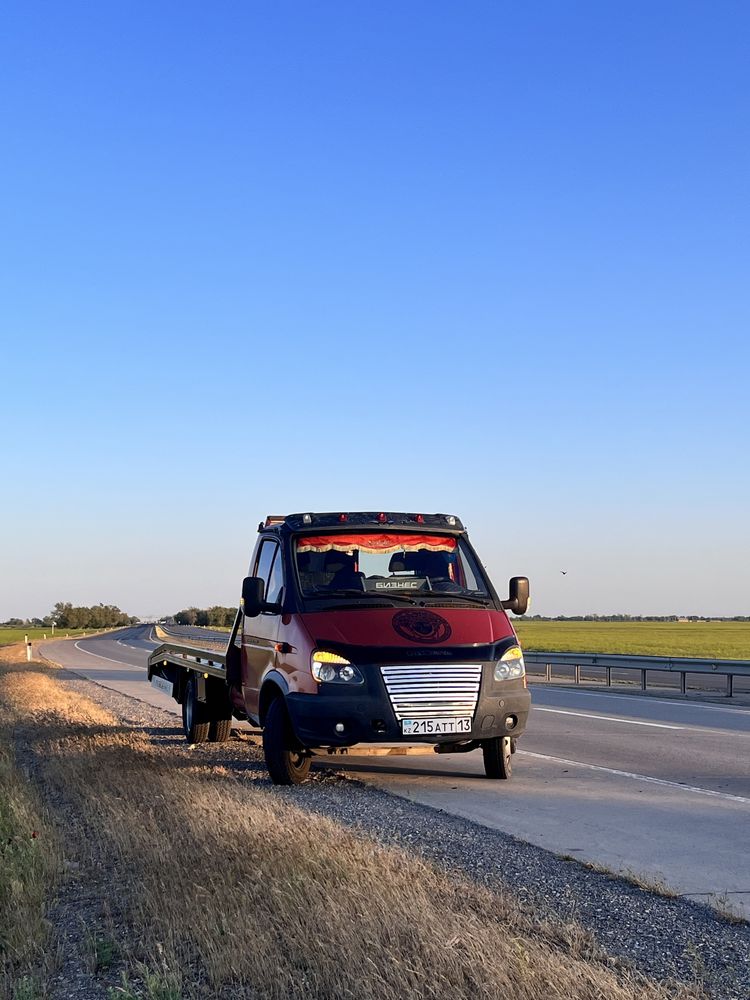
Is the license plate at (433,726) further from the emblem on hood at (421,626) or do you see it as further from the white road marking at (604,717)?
the white road marking at (604,717)

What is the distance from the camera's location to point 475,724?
31.4ft

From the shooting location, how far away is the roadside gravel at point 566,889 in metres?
4.81

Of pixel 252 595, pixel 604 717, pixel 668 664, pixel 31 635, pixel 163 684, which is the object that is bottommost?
pixel 31 635

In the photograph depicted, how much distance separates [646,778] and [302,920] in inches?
262

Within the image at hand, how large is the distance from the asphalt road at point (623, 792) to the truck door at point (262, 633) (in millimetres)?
1328

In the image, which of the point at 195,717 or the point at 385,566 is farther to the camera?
the point at 195,717

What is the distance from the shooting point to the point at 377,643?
371 inches

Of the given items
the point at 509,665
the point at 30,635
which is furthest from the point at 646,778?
the point at 30,635

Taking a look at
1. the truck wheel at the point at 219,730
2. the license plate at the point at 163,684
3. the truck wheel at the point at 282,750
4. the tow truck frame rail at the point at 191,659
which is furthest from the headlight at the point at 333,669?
the license plate at the point at 163,684

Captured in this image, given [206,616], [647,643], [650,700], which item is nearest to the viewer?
[650,700]

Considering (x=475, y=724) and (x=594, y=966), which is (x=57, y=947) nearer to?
(x=594, y=966)

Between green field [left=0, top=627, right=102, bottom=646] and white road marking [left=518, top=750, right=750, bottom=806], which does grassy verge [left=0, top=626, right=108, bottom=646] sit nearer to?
green field [left=0, top=627, right=102, bottom=646]

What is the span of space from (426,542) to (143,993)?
6801 mm

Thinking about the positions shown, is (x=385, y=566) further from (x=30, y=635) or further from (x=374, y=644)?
(x=30, y=635)
